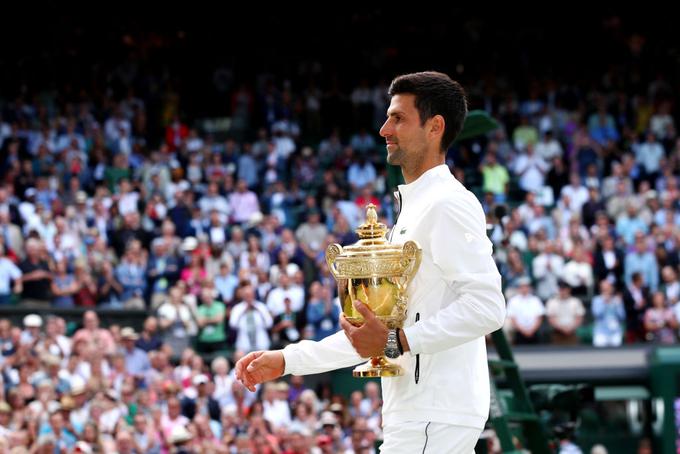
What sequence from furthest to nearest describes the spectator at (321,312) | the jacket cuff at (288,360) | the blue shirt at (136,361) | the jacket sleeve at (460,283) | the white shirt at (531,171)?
1. the white shirt at (531,171)
2. the spectator at (321,312)
3. the blue shirt at (136,361)
4. the jacket cuff at (288,360)
5. the jacket sleeve at (460,283)

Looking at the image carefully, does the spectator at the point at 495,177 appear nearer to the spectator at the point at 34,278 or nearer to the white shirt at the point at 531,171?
the white shirt at the point at 531,171

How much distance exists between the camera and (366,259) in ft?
14.3

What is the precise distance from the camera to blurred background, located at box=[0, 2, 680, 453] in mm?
14781

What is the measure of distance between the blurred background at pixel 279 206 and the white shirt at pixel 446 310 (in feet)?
12.6

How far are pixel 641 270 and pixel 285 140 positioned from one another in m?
7.18

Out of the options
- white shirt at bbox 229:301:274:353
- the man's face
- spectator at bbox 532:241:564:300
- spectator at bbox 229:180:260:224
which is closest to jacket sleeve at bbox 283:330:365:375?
the man's face

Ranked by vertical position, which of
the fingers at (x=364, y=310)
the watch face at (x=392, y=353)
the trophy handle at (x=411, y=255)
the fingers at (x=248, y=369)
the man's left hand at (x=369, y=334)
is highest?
the trophy handle at (x=411, y=255)

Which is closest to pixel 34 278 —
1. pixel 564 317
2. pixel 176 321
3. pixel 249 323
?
pixel 176 321

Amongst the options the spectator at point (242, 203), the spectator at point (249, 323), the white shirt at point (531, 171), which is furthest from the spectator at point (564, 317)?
the spectator at point (242, 203)

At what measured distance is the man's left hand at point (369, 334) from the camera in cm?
430

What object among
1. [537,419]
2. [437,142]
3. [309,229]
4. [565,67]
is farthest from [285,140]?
[437,142]

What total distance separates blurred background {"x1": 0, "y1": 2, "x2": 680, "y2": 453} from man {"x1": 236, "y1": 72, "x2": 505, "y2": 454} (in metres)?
3.76

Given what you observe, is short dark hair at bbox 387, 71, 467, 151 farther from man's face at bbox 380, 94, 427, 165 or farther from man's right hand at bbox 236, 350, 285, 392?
man's right hand at bbox 236, 350, 285, 392

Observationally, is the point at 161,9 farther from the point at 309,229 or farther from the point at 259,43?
the point at 309,229
